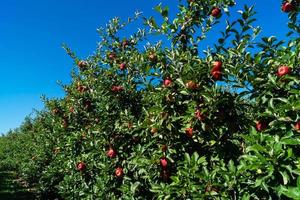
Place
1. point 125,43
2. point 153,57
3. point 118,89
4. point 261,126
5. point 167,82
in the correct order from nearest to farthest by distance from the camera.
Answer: point 261,126
point 167,82
point 153,57
point 118,89
point 125,43

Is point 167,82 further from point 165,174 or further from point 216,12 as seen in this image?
point 216,12

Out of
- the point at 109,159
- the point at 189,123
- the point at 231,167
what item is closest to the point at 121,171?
the point at 109,159

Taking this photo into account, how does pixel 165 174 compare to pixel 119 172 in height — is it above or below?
below

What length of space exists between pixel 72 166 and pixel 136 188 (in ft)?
11.0

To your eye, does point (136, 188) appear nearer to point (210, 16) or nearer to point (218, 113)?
point (218, 113)

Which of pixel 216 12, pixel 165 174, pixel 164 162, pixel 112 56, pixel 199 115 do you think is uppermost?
pixel 112 56

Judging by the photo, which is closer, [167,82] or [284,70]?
[284,70]

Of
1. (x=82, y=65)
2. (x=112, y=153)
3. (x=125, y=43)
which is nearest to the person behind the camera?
(x=112, y=153)

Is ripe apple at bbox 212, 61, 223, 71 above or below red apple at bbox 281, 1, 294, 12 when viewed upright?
below

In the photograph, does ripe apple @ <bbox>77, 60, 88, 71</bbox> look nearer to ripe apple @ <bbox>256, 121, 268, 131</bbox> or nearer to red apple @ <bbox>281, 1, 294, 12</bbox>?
red apple @ <bbox>281, 1, 294, 12</bbox>

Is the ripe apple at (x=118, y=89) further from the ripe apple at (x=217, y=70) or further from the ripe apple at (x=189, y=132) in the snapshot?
the ripe apple at (x=217, y=70)

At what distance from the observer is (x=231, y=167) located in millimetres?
3863

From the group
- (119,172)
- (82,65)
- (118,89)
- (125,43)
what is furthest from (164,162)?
(82,65)

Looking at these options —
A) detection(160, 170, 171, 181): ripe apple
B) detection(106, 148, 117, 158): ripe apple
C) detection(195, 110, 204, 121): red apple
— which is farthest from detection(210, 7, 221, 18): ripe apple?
detection(106, 148, 117, 158): ripe apple
